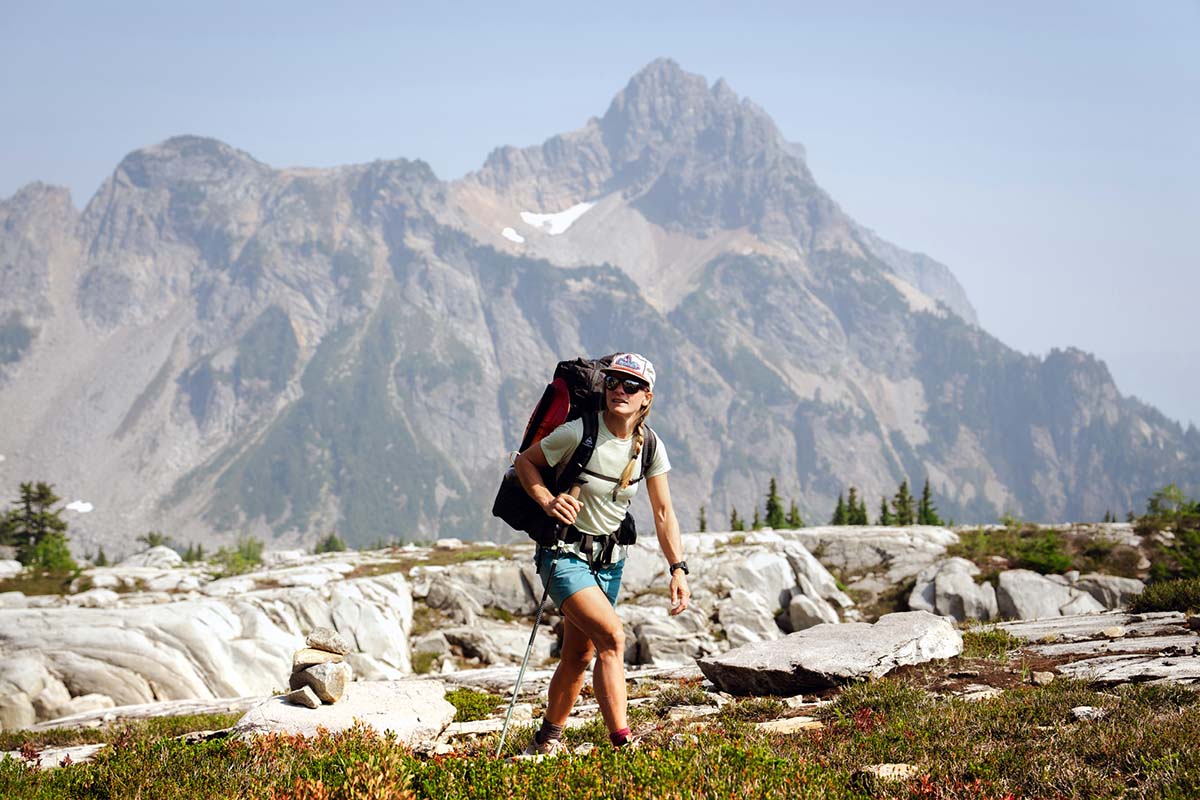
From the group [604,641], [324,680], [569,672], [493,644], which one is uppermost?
[604,641]

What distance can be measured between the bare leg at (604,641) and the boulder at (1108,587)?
3524 cm

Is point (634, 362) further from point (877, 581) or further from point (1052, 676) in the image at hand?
point (877, 581)

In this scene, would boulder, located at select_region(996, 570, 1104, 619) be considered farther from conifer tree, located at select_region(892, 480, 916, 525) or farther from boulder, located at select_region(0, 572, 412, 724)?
conifer tree, located at select_region(892, 480, 916, 525)

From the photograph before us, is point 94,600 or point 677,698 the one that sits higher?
point 677,698

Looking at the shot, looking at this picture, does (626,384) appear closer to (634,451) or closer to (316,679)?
(634,451)

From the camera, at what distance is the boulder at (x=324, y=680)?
1187 centimetres

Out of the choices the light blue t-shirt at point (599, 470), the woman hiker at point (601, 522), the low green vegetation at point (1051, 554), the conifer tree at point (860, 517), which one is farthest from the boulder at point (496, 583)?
the conifer tree at point (860, 517)

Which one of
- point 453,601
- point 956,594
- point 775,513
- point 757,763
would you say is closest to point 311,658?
point 757,763

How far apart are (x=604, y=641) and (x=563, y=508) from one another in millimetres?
1406

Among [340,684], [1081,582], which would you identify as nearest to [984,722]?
[340,684]

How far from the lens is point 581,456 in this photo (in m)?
7.91

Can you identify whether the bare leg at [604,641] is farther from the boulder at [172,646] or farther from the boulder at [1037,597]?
the boulder at [1037,597]

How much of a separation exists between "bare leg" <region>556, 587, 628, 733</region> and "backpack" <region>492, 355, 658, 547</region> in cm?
68

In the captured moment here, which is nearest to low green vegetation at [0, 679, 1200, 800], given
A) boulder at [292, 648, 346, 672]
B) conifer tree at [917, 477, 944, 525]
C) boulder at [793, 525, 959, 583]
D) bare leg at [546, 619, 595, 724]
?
bare leg at [546, 619, 595, 724]
